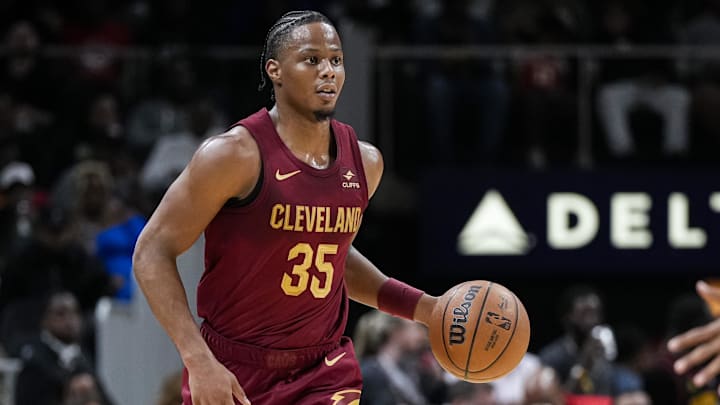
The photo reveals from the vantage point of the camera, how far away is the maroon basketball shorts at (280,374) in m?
4.63

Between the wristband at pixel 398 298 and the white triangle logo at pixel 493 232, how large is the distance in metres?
5.52

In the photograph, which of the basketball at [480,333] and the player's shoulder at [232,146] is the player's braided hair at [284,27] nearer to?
the player's shoulder at [232,146]

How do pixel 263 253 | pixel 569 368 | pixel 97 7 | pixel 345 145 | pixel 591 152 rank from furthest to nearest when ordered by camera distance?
pixel 97 7
pixel 591 152
pixel 569 368
pixel 345 145
pixel 263 253

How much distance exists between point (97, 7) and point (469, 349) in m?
8.60

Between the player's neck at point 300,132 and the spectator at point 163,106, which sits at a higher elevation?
the player's neck at point 300,132

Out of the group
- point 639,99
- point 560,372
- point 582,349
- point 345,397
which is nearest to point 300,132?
point 345,397

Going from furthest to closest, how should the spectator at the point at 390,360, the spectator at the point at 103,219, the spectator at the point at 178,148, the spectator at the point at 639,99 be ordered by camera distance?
the spectator at the point at 639,99 → the spectator at the point at 178,148 → the spectator at the point at 103,219 → the spectator at the point at 390,360

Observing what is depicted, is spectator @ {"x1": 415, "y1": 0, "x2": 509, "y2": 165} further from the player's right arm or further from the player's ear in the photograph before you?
the player's right arm

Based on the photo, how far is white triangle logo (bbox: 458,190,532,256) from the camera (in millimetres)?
10656

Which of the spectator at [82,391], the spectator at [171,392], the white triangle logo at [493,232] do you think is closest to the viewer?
the spectator at [171,392]

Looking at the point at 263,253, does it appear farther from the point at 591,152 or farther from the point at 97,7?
the point at 97,7

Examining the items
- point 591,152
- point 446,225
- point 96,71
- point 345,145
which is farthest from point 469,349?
point 96,71

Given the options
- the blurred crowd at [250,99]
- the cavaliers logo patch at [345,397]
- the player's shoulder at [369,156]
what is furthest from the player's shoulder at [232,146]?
the blurred crowd at [250,99]

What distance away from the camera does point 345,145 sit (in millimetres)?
4871
